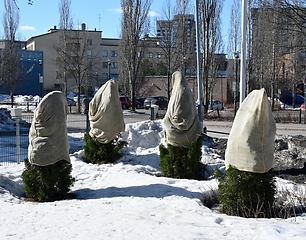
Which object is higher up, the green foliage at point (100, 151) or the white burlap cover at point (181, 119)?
the white burlap cover at point (181, 119)

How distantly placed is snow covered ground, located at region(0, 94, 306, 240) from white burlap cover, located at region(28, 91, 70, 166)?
0.92m

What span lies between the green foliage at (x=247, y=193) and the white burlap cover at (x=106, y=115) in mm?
5572

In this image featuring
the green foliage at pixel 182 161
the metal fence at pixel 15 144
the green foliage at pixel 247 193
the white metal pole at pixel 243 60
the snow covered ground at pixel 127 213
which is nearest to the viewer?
the snow covered ground at pixel 127 213

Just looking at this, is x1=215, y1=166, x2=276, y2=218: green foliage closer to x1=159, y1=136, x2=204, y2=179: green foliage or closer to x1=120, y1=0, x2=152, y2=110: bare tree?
x1=159, y1=136, x2=204, y2=179: green foliage

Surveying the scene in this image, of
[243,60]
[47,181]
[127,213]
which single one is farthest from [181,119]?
[243,60]

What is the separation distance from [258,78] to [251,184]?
40.5 m

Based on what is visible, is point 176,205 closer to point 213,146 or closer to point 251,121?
point 251,121

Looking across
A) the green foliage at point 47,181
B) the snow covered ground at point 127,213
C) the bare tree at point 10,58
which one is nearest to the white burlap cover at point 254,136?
the snow covered ground at point 127,213

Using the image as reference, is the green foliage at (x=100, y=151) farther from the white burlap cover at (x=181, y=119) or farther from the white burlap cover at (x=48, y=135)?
the white burlap cover at (x=48, y=135)

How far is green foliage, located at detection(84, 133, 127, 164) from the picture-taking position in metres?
12.6

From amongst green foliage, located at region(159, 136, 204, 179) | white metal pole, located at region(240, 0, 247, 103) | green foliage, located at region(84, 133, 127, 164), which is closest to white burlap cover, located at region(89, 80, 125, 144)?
green foliage, located at region(84, 133, 127, 164)

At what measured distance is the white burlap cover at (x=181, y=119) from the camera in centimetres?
1091

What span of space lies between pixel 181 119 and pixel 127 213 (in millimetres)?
4167

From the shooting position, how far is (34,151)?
29.7 feet
